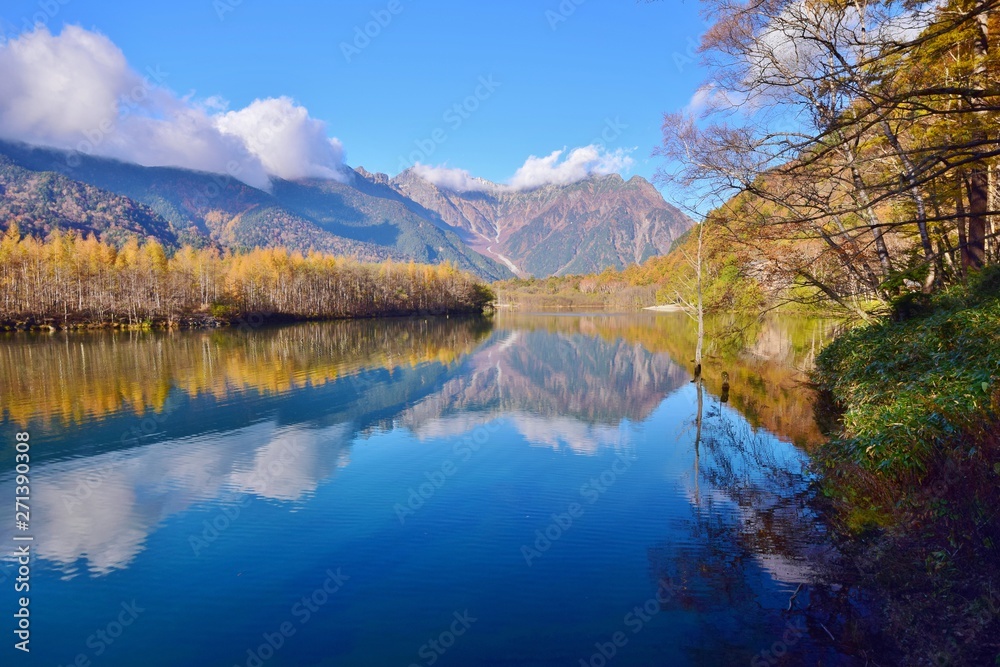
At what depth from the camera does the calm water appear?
15.3ft

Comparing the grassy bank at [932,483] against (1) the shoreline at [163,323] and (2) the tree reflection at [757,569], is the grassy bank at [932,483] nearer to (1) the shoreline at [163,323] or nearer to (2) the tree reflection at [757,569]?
(2) the tree reflection at [757,569]

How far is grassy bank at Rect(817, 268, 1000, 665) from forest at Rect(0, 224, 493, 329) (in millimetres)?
55929

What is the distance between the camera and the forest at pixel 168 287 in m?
47.1

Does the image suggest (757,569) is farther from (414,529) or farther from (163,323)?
(163,323)

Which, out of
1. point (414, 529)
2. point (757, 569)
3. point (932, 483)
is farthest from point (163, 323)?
point (932, 483)

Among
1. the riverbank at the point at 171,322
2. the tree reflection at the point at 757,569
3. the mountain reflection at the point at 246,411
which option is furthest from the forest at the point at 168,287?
the tree reflection at the point at 757,569

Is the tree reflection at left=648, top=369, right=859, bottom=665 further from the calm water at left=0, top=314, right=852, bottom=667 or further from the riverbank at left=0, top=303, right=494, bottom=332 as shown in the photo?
the riverbank at left=0, top=303, right=494, bottom=332

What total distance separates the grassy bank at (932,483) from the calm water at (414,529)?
600 mm

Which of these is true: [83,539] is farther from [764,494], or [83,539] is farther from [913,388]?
[913,388]

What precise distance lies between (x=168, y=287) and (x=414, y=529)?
58.1 meters

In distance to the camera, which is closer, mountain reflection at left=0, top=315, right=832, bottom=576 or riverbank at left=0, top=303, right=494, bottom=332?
mountain reflection at left=0, top=315, right=832, bottom=576

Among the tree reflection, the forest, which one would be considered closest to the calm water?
the tree reflection

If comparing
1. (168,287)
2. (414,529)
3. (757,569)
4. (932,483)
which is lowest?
(414,529)

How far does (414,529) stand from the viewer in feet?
22.8
